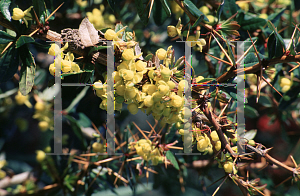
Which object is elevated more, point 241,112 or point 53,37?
point 53,37

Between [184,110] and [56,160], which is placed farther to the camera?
[56,160]

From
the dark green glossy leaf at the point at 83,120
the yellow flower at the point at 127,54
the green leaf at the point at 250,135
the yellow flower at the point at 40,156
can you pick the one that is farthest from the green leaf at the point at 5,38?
the green leaf at the point at 250,135

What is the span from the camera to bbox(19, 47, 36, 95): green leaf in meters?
0.67

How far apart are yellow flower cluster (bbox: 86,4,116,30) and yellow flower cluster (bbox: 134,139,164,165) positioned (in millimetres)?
692

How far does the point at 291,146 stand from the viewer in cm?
178

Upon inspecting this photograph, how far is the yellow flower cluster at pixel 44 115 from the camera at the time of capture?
4.22 ft

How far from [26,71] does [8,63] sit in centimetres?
6

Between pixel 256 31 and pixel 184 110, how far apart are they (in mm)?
628

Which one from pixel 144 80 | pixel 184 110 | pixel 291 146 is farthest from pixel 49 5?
pixel 291 146

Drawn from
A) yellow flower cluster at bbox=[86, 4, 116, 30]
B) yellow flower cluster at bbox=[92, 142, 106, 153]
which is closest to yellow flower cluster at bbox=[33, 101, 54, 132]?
yellow flower cluster at bbox=[92, 142, 106, 153]

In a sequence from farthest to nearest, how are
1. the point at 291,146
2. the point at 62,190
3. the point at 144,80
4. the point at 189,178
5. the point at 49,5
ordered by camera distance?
the point at 291,146, the point at 189,178, the point at 62,190, the point at 49,5, the point at 144,80

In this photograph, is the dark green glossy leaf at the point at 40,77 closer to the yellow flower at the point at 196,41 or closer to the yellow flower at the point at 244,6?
the yellow flower at the point at 196,41

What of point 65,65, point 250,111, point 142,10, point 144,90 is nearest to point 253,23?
point 250,111

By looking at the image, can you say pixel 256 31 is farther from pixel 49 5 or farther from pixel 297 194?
pixel 297 194
